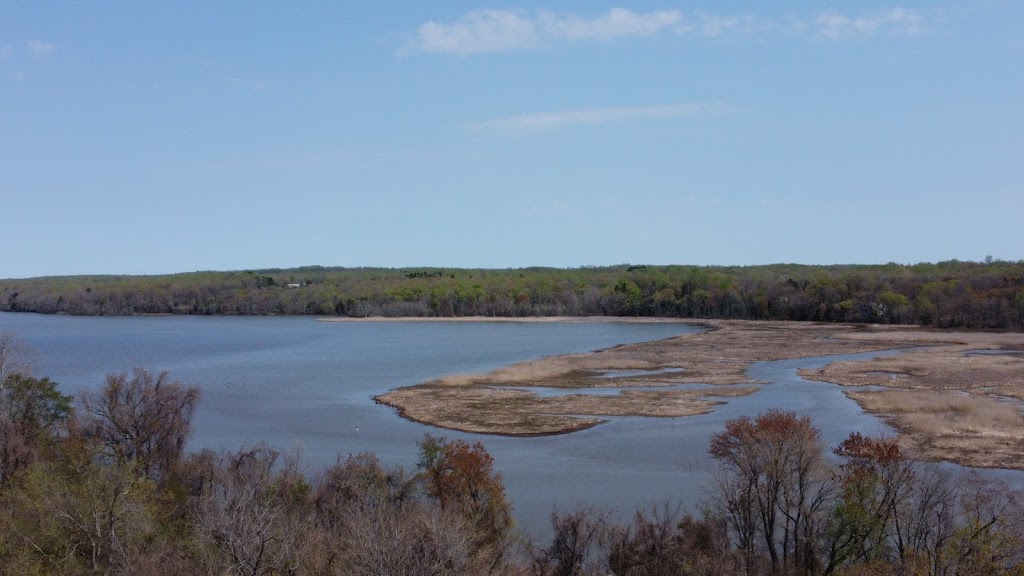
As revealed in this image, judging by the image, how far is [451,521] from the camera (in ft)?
63.7

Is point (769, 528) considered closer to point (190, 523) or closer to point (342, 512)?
point (342, 512)

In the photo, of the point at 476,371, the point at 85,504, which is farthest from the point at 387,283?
the point at 85,504

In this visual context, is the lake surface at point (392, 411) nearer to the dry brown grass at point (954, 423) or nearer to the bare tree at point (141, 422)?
the dry brown grass at point (954, 423)

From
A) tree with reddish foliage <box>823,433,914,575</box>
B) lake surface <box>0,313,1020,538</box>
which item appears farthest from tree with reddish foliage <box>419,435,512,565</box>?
tree with reddish foliage <box>823,433,914,575</box>

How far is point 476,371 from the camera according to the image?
213 feet

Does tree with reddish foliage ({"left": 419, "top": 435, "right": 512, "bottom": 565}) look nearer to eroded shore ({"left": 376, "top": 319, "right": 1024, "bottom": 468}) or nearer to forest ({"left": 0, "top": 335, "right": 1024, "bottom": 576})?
forest ({"left": 0, "top": 335, "right": 1024, "bottom": 576})

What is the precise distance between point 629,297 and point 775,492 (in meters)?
119

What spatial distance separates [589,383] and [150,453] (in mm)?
34245

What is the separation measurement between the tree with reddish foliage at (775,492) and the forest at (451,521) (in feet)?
0.22

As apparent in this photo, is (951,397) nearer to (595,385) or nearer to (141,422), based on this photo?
(595,385)

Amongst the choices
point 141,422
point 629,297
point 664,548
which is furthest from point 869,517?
point 629,297

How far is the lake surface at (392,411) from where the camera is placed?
3153 centimetres

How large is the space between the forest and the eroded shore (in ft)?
40.9

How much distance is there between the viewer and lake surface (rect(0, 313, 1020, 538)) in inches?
1241
